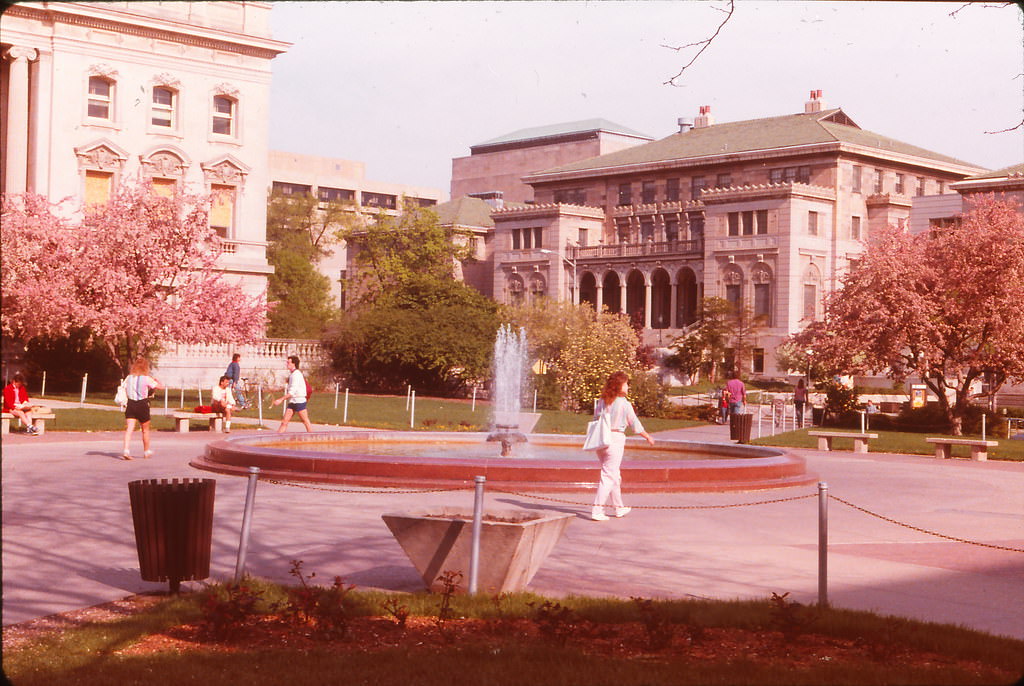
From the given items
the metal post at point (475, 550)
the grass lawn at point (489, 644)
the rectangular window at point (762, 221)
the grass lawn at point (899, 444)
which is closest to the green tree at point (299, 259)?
the rectangular window at point (762, 221)

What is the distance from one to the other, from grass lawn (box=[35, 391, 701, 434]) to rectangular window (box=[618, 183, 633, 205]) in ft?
169

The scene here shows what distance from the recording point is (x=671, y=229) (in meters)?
103

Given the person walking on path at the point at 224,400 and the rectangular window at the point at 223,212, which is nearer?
the person walking on path at the point at 224,400

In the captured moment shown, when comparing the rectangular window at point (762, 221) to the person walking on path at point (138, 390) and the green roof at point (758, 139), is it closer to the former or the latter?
the green roof at point (758, 139)

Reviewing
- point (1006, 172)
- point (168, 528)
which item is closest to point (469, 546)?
point (168, 528)

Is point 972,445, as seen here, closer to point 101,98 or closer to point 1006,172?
point 101,98

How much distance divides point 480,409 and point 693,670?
140 ft

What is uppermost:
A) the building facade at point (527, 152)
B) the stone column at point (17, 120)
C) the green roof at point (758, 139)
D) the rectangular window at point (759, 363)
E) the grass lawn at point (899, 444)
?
the building facade at point (527, 152)

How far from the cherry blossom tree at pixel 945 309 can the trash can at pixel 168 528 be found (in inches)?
1414

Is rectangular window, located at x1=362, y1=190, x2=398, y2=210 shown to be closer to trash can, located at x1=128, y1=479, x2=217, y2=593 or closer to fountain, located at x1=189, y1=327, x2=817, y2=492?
fountain, located at x1=189, y1=327, x2=817, y2=492

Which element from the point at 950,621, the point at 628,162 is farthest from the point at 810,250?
the point at 950,621

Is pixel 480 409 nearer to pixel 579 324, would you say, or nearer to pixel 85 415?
pixel 579 324

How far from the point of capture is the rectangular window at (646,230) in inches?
4111

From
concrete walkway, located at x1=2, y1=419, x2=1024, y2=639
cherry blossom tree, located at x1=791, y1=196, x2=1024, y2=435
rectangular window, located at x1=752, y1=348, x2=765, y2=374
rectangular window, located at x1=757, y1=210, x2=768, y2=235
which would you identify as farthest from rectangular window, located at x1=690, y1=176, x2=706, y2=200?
concrete walkway, located at x1=2, y1=419, x2=1024, y2=639
